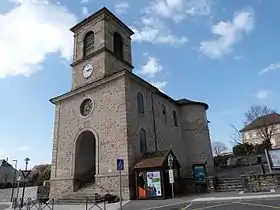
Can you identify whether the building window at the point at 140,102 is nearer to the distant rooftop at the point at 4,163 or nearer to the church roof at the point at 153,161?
the church roof at the point at 153,161

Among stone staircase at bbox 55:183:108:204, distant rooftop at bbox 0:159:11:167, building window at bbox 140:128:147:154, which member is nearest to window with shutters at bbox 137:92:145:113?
building window at bbox 140:128:147:154

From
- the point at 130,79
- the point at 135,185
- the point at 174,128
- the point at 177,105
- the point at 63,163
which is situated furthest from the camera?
the point at 177,105

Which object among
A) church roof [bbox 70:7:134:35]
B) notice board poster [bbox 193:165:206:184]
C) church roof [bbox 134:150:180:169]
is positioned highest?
church roof [bbox 70:7:134:35]

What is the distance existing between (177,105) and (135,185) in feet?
44.0

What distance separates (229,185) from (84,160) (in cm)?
1217

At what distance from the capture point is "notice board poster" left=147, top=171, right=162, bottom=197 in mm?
16047

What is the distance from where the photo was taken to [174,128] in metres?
26.2

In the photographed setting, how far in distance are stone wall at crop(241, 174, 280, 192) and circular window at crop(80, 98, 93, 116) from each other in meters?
13.3

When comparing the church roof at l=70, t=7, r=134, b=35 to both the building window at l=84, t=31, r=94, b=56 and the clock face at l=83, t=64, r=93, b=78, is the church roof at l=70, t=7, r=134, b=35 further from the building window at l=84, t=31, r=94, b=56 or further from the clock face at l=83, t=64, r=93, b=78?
the clock face at l=83, t=64, r=93, b=78

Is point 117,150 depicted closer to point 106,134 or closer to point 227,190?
point 106,134

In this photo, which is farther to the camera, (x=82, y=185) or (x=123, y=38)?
(x=123, y=38)

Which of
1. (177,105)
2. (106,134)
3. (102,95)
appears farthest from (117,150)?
(177,105)

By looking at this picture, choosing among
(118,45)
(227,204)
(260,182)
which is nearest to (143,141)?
(260,182)

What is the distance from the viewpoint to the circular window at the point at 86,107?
22.1 m
